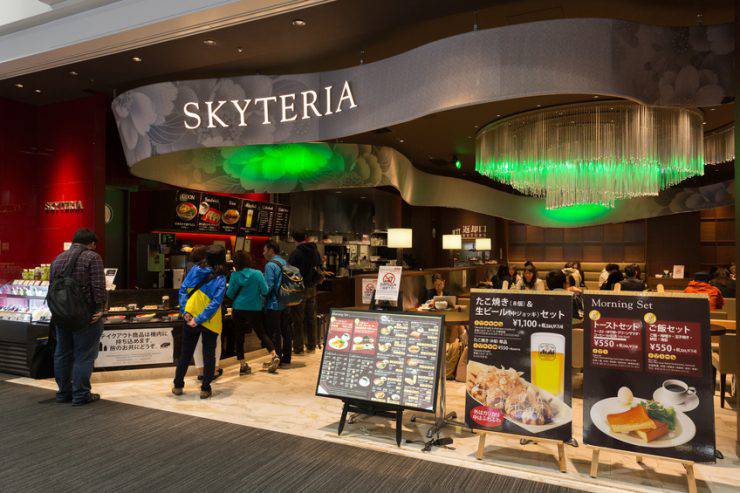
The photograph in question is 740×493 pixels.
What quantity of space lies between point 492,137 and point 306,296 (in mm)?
3410

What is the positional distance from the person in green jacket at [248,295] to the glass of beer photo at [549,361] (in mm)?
3489

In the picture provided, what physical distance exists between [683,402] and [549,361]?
80 centimetres

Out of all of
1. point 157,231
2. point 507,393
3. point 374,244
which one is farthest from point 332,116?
point 374,244

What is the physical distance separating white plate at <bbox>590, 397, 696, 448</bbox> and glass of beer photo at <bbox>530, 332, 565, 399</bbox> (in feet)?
0.81

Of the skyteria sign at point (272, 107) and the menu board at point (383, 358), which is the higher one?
the skyteria sign at point (272, 107)

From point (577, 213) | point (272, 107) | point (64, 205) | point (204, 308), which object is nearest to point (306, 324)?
point (204, 308)

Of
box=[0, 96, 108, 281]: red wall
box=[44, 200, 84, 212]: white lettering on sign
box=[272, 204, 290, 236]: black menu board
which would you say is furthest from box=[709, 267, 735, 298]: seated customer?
box=[44, 200, 84, 212]: white lettering on sign

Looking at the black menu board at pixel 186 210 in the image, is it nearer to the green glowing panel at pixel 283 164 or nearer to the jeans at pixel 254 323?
the green glowing panel at pixel 283 164

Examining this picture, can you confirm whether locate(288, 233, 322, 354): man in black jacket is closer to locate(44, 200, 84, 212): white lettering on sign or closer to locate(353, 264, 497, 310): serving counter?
locate(353, 264, 497, 310): serving counter

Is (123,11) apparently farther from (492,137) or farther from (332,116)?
(492,137)

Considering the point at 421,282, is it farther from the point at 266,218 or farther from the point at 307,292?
the point at 266,218

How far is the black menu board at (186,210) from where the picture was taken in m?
8.13

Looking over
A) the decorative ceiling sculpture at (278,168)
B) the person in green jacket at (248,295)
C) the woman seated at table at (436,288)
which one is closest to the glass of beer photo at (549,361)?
the person in green jacket at (248,295)

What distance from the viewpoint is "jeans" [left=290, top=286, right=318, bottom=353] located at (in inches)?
273
